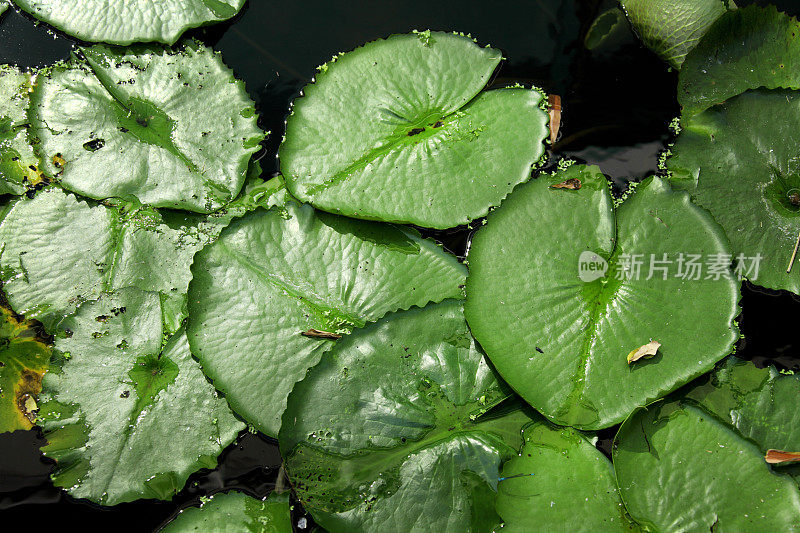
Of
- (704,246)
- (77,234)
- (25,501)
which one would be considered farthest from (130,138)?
(704,246)

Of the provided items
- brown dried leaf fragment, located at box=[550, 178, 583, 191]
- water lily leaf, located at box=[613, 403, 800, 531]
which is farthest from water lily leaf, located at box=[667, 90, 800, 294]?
water lily leaf, located at box=[613, 403, 800, 531]

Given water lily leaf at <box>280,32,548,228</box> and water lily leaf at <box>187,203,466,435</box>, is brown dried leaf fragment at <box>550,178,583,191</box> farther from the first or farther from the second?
water lily leaf at <box>187,203,466,435</box>

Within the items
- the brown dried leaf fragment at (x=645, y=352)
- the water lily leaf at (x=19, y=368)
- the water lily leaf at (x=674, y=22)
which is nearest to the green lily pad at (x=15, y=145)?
the water lily leaf at (x=19, y=368)

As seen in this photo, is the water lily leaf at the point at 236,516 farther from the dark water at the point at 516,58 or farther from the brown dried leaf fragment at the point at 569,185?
the brown dried leaf fragment at the point at 569,185

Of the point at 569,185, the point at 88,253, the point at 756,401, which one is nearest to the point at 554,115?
the point at 569,185

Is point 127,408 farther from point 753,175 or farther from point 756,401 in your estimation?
point 753,175

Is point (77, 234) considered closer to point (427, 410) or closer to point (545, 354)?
point (427, 410)
